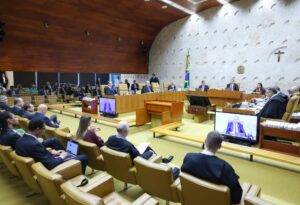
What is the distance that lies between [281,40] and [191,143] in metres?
8.33

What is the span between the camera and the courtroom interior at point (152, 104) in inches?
99.2

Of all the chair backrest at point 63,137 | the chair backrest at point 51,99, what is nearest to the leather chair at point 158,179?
the chair backrest at point 63,137

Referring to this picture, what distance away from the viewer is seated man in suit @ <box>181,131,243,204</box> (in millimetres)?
2123

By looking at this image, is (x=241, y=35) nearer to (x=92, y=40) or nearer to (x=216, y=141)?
(x=92, y=40)

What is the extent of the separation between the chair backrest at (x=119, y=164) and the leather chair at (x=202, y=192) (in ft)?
2.53

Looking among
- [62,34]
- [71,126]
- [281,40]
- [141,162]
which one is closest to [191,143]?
[141,162]

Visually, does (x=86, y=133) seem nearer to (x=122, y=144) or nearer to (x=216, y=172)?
(x=122, y=144)

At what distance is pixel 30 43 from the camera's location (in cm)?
1125

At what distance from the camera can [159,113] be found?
268 inches

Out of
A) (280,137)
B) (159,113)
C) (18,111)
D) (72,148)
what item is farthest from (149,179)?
(18,111)

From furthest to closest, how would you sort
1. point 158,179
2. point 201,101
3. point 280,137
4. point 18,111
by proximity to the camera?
point 201,101, point 18,111, point 280,137, point 158,179

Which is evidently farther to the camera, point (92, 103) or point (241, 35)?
point (241, 35)

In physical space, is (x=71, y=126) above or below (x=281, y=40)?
below

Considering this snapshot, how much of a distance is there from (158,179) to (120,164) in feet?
2.02
